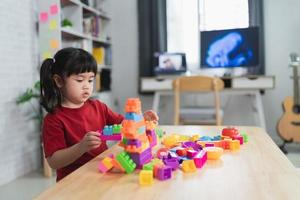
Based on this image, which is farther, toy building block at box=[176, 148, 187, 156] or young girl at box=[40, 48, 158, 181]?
young girl at box=[40, 48, 158, 181]

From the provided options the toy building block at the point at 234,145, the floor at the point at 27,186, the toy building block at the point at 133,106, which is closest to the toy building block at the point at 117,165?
the toy building block at the point at 133,106

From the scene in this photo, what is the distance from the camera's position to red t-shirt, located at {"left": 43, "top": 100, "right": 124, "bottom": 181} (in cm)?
96

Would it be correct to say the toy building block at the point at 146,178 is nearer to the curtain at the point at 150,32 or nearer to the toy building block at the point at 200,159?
the toy building block at the point at 200,159

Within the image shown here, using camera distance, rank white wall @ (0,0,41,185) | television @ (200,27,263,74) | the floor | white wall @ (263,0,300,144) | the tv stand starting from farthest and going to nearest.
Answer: white wall @ (263,0,300,144), television @ (200,27,263,74), the tv stand, white wall @ (0,0,41,185), the floor

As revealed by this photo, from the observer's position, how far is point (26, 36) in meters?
2.44

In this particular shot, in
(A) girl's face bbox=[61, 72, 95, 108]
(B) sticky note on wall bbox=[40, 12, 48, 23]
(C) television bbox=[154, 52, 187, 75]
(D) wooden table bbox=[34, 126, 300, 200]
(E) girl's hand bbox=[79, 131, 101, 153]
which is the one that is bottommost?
(D) wooden table bbox=[34, 126, 300, 200]

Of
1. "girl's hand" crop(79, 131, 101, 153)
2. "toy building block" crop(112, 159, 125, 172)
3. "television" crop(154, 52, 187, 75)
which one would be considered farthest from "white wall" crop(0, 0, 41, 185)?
"toy building block" crop(112, 159, 125, 172)

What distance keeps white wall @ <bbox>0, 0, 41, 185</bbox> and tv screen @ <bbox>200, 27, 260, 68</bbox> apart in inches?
66.9

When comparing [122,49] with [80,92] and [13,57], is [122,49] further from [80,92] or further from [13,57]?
[80,92]

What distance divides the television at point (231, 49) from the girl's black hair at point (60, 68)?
244cm

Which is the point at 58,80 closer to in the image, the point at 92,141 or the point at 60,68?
the point at 60,68

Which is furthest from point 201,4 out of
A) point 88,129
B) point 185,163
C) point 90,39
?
point 185,163

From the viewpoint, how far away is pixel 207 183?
0.63 m

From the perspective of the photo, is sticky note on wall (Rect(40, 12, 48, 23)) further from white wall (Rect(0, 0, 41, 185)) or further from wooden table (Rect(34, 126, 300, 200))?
wooden table (Rect(34, 126, 300, 200))
